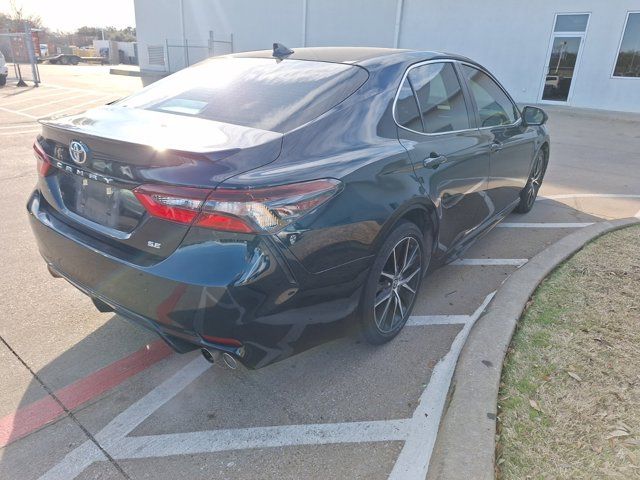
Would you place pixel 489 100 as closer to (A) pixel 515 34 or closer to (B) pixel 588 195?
(B) pixel 588 195

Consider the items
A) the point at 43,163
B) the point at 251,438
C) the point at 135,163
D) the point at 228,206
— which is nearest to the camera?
the point at 228,206

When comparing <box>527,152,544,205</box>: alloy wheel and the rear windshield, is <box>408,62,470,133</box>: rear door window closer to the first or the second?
the rear windshield

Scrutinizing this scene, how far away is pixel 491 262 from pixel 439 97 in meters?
1.68

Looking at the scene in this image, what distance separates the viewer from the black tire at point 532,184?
536cm

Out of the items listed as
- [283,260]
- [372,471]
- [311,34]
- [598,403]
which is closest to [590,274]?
[598,403]

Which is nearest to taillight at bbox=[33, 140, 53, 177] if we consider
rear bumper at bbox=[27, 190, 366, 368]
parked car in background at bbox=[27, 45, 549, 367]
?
parked car in background at bbox=[27, 45, 549, 367]

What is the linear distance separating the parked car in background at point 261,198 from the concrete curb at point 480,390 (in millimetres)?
529

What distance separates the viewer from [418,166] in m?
2.89

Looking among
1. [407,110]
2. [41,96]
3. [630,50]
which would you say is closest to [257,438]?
[407,110]

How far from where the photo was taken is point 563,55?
1723 cm

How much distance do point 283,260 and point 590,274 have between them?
297 cm

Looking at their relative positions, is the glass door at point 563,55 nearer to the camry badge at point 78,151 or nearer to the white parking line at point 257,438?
the white parking line at point 257,438

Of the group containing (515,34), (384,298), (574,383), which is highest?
(515,34)

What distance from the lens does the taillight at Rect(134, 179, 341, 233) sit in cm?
199
